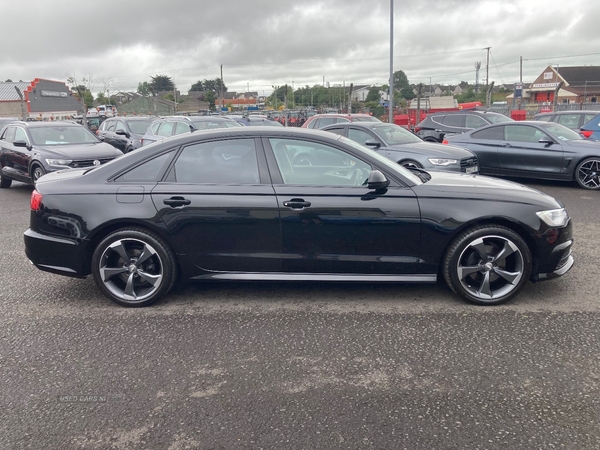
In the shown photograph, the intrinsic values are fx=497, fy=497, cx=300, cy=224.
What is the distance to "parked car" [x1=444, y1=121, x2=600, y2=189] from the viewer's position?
9961mm

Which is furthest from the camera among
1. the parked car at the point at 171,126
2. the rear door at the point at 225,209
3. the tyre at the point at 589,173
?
the parked car at the point at 171,126

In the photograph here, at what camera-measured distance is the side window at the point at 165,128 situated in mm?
13516

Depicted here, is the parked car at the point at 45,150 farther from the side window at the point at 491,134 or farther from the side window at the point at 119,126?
the side window at the point at 491,134

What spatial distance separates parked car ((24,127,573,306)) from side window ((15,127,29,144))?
776cm

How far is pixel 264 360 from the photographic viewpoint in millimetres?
3441

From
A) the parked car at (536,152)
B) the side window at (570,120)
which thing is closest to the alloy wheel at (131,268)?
the parked car at (536,152)

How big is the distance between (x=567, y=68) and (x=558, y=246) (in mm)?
67857

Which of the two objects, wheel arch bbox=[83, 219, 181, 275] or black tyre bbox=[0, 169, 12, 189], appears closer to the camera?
wheel arch bbox=[83, 219, 181, 275]

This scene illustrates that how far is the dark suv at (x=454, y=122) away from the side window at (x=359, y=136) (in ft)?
19.3

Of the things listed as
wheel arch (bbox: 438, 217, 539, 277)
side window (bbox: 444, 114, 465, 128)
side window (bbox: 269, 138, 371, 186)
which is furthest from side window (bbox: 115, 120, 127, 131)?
wheel arch (bbox: 438, 217, 539, 277)

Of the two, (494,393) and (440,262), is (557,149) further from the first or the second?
(494,393)

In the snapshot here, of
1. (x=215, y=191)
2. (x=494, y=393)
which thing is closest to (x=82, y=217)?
(x=215, y=191)

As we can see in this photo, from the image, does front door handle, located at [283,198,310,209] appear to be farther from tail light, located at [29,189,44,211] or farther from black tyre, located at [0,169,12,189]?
black tyre, located at [0,169,12,189]

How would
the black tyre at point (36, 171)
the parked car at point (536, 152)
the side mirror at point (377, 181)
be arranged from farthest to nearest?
1. the black tyre at point (36, 171)
2. the parked car at point (536, 152)
3. the side mirror at point (377, 181)
